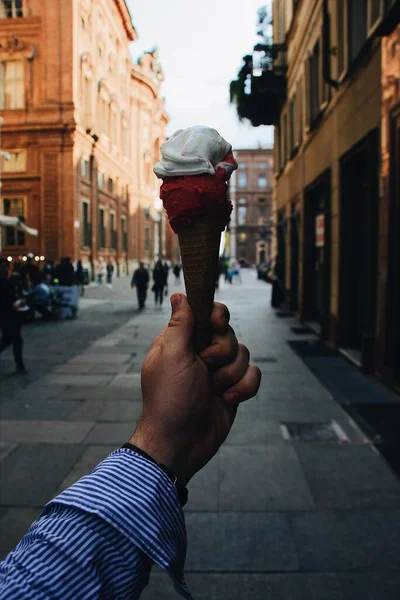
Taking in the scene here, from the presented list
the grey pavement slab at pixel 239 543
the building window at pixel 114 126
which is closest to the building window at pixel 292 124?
the grey pavement slab at pixel 239 543

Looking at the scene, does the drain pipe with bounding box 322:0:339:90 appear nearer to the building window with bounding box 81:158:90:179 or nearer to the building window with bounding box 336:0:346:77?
the building window with bounding box 336:0:346:77

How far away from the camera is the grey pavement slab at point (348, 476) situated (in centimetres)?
400

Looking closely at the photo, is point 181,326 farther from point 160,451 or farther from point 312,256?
point 312,256

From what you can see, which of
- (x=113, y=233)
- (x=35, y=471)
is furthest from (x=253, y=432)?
(x=113, y=233)

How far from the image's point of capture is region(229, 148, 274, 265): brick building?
8544 centimetres

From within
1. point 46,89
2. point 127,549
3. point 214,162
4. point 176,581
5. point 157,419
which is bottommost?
point 176,581

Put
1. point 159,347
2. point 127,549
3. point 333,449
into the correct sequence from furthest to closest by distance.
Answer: point 333,449 < point 159,347 < point 127,549

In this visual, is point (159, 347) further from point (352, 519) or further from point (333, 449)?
point (333, 449)

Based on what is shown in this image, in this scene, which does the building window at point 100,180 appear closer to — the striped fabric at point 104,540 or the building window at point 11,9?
the building window at point 11,9

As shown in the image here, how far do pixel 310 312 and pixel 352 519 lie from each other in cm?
1123

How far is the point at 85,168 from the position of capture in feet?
117

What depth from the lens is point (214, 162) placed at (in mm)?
1410

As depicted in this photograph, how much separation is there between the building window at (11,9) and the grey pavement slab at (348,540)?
118ft

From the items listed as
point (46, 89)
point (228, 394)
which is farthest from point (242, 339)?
point (46, 89)
